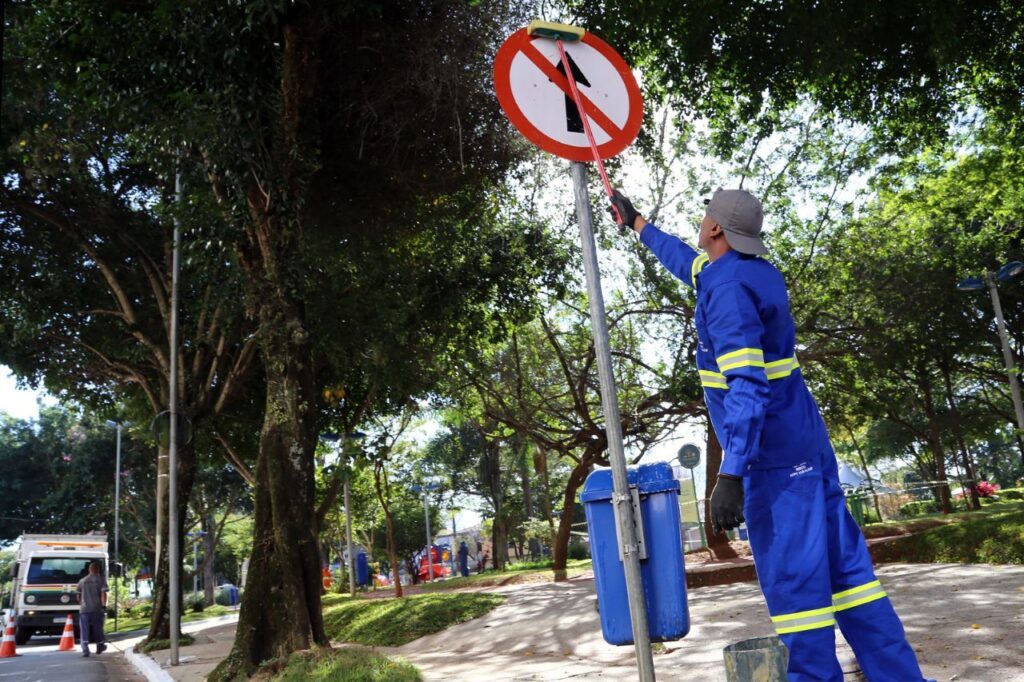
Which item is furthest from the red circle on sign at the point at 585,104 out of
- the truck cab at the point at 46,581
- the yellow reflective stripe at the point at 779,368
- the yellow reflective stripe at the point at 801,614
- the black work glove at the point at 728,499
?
the truck cab at the point at 46,581

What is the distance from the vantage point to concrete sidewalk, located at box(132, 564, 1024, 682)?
595cm

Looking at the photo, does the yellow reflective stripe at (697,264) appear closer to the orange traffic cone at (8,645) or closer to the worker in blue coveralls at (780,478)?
the worker in blue coveralls at (780,478)

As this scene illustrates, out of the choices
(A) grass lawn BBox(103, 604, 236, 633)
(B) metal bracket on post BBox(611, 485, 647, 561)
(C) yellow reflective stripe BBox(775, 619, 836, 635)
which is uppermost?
(B) metal bracket on post BBox(611, 485, 647, 561)

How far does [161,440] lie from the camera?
13.0 meters

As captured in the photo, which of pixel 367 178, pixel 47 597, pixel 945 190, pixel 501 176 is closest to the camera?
pixel 367 178

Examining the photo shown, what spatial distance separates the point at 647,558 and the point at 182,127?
784 centimetres

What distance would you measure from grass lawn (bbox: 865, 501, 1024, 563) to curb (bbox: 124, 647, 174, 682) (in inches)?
393

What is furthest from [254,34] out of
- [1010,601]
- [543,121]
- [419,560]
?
[419,560]

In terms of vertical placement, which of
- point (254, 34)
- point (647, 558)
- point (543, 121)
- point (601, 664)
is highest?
point (254, 34)

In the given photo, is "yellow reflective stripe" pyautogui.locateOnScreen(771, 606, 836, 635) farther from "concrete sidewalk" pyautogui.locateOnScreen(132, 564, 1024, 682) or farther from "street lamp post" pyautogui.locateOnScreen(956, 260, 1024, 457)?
"street lamp post" pyautogui.locateOnScreen(956, 260, 1024, 457)

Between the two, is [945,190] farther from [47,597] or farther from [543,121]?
[47,597]

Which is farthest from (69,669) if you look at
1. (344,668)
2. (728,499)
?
(728,499)

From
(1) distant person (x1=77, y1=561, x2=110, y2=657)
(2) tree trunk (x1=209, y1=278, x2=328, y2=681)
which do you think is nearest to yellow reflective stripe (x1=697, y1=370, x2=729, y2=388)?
(2) tree trunk (x1=209, y1=278, x2=328, y2=681)

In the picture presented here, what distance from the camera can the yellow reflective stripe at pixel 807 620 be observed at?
2963mm
